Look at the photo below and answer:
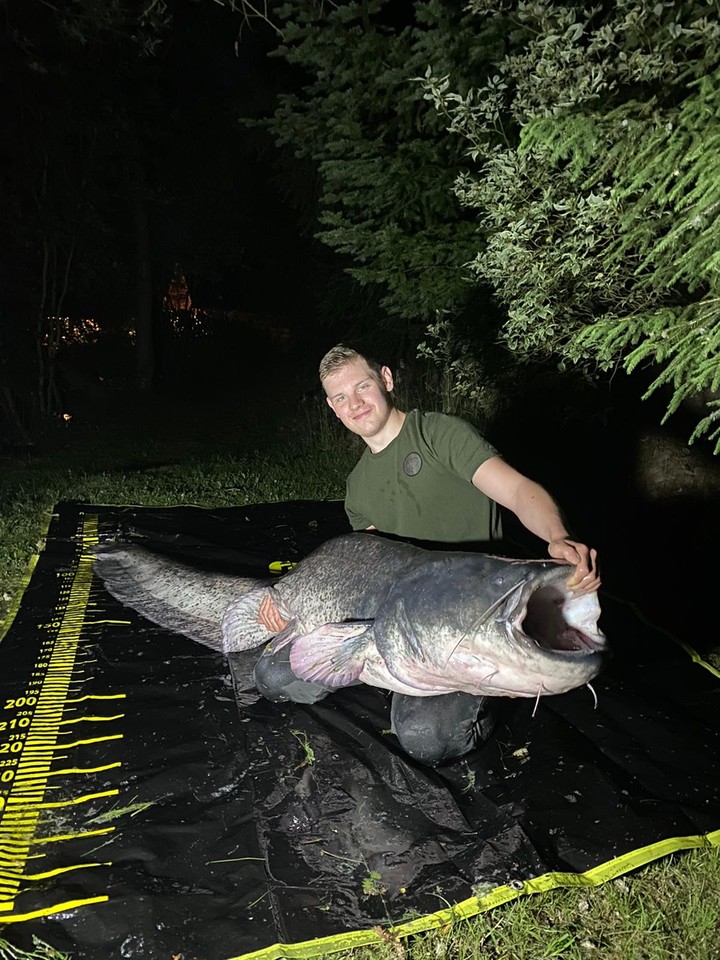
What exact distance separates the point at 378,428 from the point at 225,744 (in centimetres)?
147

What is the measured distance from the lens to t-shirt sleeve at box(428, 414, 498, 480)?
294 cm

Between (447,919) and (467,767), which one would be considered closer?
(447,919)

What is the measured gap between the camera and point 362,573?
2748mm

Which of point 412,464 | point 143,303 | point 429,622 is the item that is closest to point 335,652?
point 429,622

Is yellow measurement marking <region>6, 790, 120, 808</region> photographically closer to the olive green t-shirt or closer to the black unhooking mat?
the black unhooking mat

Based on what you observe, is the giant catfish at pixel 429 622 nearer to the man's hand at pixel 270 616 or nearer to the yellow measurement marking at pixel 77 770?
the man's hand at pixel 270 616

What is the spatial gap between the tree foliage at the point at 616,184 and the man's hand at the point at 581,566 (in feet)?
1.57

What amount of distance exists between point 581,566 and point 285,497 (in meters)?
4.58

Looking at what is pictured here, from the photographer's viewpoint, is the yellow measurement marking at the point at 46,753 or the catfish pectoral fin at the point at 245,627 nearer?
the yellow measurement marking at the point at 46,753

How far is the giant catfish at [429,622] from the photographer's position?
2.02 meters

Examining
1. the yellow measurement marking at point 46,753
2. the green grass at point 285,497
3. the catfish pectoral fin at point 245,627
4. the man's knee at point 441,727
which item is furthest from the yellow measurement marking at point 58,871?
the catfish pectoral fin at point 245,627

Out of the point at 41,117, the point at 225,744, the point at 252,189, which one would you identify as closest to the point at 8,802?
the point at 225,744

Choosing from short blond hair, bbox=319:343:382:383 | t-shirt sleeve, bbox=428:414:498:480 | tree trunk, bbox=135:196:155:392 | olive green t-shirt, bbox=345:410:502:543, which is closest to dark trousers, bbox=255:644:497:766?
olive green t-shirt, bbox=345:410:502:543

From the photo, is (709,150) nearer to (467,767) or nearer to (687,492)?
(467,767)
